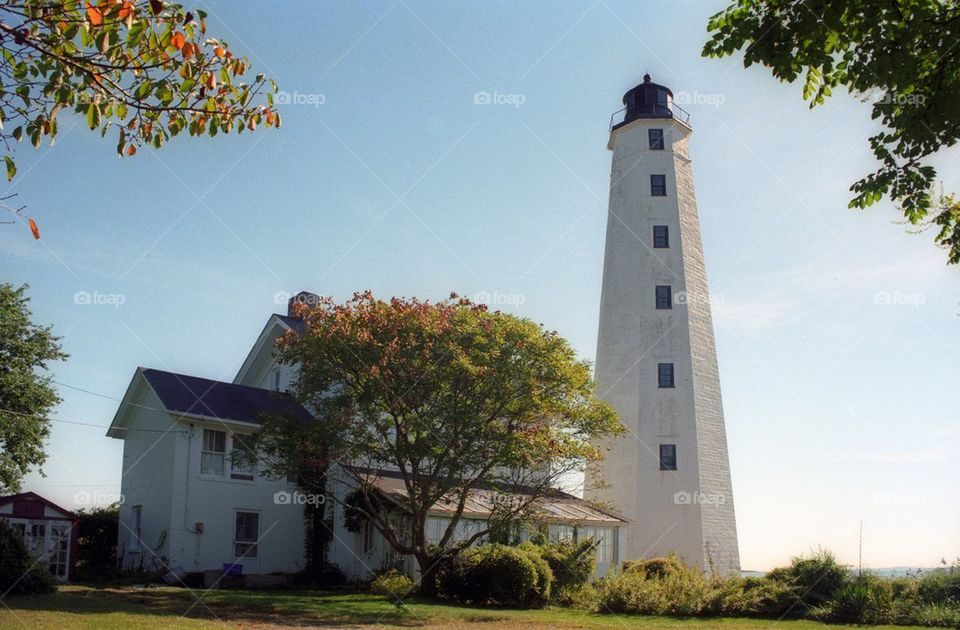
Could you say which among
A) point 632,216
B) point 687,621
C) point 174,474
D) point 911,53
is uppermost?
point 632,216

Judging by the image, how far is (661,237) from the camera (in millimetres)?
36094

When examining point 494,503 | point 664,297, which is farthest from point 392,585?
point 664,297

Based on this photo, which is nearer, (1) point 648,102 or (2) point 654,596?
(2) point 654,596

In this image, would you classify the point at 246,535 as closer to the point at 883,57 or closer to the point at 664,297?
the point at 664,297

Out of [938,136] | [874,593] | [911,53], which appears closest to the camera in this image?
[911,53]

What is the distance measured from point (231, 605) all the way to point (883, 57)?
17681 millimetres

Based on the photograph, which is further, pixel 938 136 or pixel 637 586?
pixel 637 586

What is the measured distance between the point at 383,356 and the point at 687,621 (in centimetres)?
972

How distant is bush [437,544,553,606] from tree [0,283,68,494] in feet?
52.0

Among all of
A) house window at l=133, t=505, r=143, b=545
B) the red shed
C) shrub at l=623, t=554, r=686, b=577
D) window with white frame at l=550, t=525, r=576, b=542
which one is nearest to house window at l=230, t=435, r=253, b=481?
house window at l=133, t=505, r=143, b=545

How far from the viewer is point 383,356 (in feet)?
72.1

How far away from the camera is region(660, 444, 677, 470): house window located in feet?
109

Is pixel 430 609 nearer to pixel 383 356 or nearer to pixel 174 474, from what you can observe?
pixel 383 356

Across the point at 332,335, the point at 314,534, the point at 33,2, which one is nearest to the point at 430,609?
the point at 332,335
